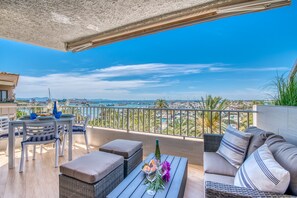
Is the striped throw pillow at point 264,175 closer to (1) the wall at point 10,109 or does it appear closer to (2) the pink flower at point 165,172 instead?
(2) the pink flower at point 165,172

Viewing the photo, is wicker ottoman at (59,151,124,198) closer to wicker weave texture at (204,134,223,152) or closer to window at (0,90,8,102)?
wicker weave texture at (204,134,223,152)

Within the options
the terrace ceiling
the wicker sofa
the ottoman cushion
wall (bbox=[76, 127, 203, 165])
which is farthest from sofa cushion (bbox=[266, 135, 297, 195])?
the terrace ceiling

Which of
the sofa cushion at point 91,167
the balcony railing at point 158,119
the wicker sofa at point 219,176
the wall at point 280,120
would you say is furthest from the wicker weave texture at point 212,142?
the sofa cushion at point 91,167

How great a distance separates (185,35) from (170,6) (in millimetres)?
3691

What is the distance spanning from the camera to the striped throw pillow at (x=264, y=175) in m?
1.05

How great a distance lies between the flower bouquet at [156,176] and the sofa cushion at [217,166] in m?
0.51

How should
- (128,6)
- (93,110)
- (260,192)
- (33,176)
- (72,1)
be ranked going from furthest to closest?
1. (93,110)
2. (33,176)
3. (128,6)
4. (72,1)
5. (260,192)

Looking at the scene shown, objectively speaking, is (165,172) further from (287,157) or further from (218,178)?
(287,157)

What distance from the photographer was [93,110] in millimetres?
4582

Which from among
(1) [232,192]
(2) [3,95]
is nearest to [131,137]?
(1) [232,192]

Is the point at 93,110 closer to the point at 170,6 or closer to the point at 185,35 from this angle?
the point at 170,6

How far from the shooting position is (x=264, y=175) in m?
1.13

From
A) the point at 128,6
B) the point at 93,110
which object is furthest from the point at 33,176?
the point at 128,6

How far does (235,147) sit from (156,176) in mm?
1071
